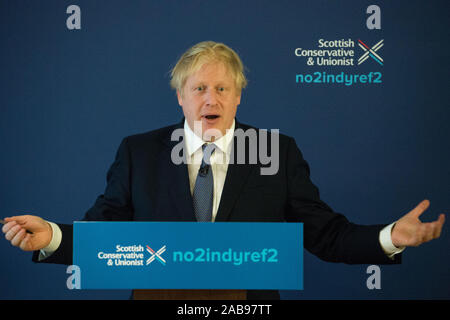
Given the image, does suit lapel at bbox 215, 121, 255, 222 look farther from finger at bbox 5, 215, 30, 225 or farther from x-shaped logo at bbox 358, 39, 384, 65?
x-shaped logo at bbox 358, 39, 384, 65

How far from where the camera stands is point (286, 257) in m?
1.52

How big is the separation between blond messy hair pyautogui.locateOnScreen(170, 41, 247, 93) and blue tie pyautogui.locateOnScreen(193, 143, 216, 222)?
12.4 inches

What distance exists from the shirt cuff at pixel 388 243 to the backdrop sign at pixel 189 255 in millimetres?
367

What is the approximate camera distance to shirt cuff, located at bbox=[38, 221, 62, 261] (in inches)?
65.7

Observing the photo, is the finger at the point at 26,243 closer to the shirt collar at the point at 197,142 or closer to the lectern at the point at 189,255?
the lectern at the point at 189,255

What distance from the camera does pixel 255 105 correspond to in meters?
2.57

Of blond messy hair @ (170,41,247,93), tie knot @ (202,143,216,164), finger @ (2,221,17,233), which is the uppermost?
blond messy hair @ (170,41,247,93)

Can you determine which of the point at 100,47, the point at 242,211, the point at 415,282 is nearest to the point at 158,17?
the point at 100,47

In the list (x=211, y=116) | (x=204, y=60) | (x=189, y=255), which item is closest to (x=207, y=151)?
(x=211, y=116)

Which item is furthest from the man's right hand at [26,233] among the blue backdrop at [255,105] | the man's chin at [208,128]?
the blue backdrop at [255,105]

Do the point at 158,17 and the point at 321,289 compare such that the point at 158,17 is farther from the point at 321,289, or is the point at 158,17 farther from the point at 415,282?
the point at 415,282

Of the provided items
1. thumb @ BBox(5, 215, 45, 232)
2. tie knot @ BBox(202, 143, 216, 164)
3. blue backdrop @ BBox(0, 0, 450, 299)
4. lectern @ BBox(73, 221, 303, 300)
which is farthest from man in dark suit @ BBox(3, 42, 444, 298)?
blue backdrop @ BBox(0, 0, 450, 299)

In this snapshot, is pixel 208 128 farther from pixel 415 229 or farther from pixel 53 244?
pixel 415 229

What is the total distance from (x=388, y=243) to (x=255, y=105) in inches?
46.3
